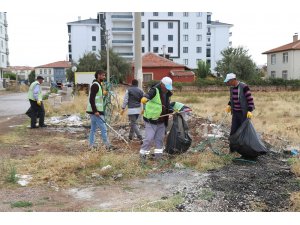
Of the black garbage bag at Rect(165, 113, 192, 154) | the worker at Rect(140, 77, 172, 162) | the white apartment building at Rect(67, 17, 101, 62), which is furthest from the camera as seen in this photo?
the white apartment building at Rect(67, 17, 101, 62)

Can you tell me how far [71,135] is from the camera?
1014 cm

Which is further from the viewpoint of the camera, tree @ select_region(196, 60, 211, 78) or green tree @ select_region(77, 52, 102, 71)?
tree @ select_region(196, 60, 211, 78)

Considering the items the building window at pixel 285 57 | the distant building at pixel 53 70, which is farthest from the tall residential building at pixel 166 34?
the distant building at pixel 53 70

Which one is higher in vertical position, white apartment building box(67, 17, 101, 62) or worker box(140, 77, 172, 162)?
white apartment building box(67, 17, 101, 62)

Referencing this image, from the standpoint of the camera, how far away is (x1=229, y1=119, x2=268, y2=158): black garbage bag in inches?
257

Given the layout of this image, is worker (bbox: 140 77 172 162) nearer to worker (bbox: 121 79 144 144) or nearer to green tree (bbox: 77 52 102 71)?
worker (bbox: 121 79 144 144)

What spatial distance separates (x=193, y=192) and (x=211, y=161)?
182 cm

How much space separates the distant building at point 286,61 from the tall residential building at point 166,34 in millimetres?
21741

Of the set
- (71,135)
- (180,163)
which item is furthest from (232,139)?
(71,135)

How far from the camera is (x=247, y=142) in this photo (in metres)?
6.56

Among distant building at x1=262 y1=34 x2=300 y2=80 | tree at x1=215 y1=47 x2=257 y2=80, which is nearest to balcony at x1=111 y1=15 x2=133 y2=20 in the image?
distant building at x1=262 y1=34 x2=300 y2=80

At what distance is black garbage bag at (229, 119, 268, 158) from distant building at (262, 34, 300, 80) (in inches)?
1644

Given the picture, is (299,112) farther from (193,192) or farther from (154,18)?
(154,18)

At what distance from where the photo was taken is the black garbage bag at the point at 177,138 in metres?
6.74
